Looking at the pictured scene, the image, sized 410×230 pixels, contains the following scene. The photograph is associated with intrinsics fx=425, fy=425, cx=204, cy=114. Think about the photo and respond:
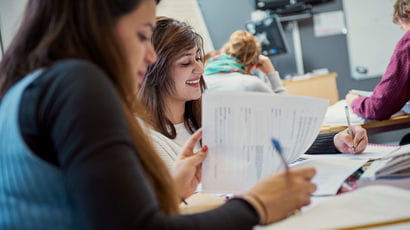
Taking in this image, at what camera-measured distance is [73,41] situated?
0.62m

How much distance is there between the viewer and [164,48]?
1522mm

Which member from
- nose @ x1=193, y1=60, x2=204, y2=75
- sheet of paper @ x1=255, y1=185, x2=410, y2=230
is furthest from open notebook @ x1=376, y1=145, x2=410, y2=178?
nose @ x1=193, y1=60, x2=204, y2=75

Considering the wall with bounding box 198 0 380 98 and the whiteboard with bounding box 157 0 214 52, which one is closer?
the whiteboard with bounding box 157 0 214 52

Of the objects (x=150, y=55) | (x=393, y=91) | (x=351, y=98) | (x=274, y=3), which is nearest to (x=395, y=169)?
(x=150, y=55)

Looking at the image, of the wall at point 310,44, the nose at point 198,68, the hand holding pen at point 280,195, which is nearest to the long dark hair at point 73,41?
the hand holding pen at point 280,195

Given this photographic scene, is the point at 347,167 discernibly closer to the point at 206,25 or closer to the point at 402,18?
the point at 402,18

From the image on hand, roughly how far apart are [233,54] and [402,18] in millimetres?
1091

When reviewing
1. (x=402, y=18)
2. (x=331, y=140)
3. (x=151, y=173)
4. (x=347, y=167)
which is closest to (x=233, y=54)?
(x=402, y=18)

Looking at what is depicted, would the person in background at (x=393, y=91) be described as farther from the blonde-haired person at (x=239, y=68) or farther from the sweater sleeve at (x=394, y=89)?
the blonde-haired person at (x=239, y=68)

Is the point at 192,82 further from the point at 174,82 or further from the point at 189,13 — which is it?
the point at 189,13

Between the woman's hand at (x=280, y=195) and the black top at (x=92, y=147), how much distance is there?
0.16ft

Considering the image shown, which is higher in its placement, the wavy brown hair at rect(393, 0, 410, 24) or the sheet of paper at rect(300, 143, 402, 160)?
the wavy brown hair at rect(393, 0, 410, 24)

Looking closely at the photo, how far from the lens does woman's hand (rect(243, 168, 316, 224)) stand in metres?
0.60

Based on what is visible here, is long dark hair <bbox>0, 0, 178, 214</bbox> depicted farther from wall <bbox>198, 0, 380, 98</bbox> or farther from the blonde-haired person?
wall <bbox>198, 0, 380, 98</bbox>
